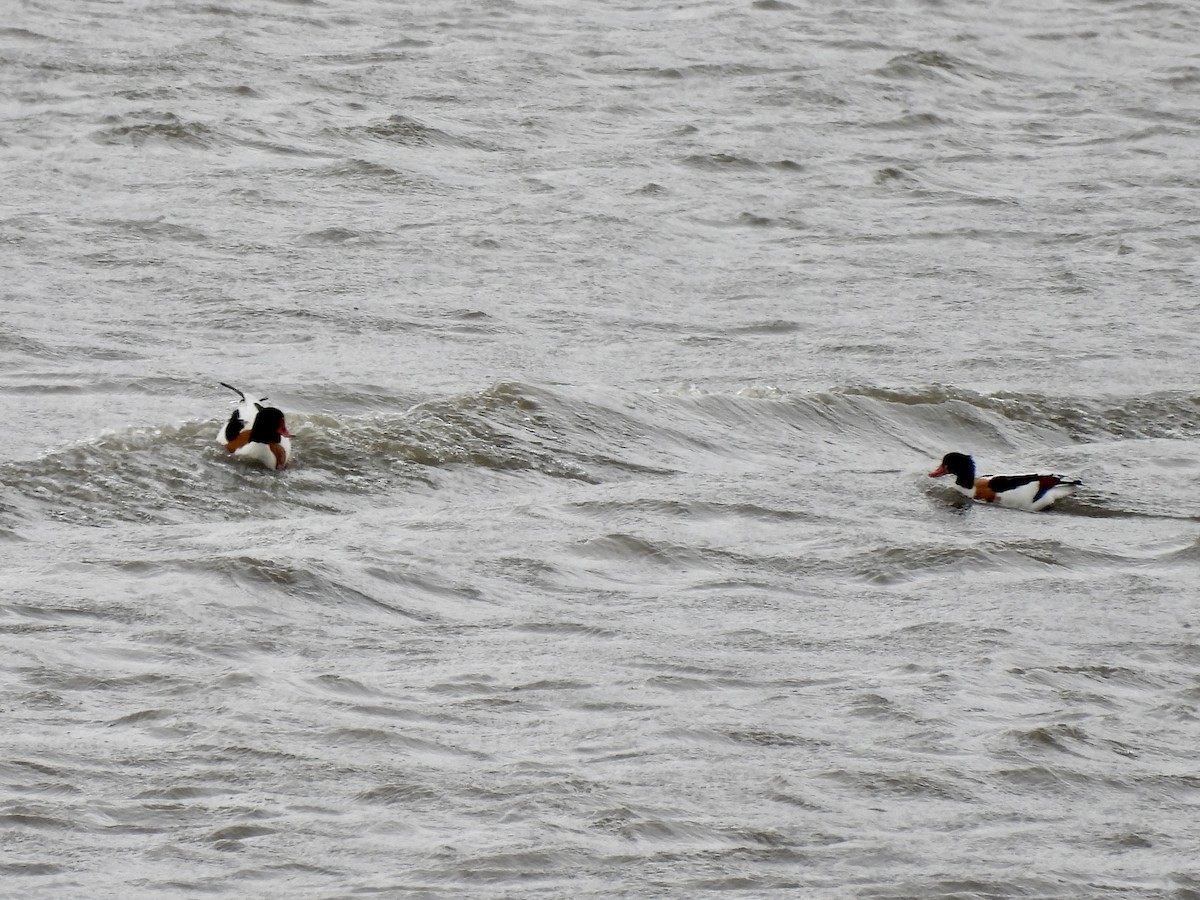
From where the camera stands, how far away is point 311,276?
519 inches

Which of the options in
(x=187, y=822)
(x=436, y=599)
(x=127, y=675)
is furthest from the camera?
(x=436, y=599)

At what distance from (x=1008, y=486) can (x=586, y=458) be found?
2.21 metres

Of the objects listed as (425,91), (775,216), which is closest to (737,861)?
(775,216)

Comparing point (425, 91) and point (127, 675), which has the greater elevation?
point (425, 91)

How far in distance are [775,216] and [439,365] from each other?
14.8 ft

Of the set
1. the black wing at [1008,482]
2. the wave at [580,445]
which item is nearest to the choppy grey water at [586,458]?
the wave at [580,445]

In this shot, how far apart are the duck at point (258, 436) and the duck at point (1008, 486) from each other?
3.46 metres

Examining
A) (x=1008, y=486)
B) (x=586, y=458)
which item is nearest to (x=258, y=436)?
(x=586, y=458)

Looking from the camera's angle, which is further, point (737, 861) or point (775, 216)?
point (775, 216)

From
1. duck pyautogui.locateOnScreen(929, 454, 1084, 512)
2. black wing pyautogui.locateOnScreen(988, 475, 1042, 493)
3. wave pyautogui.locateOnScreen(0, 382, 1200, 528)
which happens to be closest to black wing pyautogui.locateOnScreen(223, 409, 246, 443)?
wave pyautogui.locateOnScreen(0, 382, 1200, 528)

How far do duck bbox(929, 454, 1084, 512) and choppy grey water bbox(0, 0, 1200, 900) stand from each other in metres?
0.18

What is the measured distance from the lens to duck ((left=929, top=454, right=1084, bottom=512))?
32.7 ft

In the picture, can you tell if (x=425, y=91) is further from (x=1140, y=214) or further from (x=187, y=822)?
(x=187, y=822)

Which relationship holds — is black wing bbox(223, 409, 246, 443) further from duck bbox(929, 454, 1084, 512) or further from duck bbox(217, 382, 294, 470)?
duck bbox(929, 454, 1084, 512)
